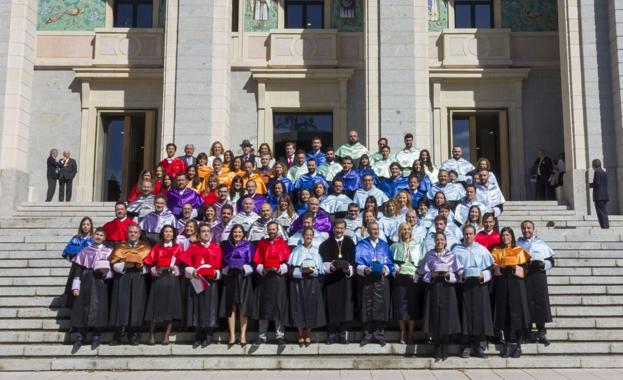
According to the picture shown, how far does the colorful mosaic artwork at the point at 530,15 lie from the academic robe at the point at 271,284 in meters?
13.7

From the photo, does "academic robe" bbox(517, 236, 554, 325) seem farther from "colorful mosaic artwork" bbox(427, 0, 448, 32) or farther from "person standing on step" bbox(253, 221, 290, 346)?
"colorful mosaic artwork" bbox(427, 0, 448, 32)

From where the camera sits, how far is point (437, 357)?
893 centimetres

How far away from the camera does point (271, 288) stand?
30.6 ft

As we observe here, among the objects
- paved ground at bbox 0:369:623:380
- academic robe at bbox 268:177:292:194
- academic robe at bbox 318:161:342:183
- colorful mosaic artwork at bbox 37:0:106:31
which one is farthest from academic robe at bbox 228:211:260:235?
colorful mosaic artwork at bbox 37:0:106:31

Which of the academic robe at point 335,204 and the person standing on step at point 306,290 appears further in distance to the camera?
the academic robe at point 335,204

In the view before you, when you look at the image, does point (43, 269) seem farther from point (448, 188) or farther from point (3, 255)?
point (448, 188)

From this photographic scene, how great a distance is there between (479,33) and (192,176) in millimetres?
11304

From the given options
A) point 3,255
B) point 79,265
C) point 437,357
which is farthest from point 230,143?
point 437,357

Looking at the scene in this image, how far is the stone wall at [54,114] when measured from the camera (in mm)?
19516

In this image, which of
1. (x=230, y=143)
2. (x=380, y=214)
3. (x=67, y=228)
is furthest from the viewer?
(x=230, y=143)

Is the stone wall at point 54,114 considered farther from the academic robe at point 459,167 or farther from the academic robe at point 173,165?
the academic robe at point 459,167

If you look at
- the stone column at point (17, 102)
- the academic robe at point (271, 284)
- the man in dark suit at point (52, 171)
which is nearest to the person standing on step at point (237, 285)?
the academic robe at point (271, 284)

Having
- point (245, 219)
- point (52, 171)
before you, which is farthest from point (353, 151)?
point (52, 171)

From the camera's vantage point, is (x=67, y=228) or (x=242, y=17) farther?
(x=242, y=17)
